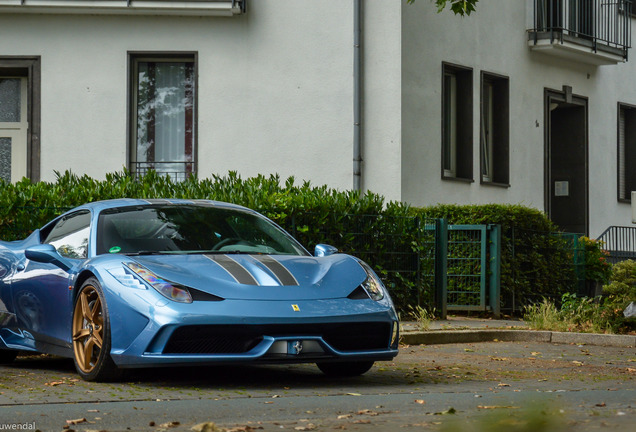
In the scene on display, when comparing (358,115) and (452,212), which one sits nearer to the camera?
(452,212)

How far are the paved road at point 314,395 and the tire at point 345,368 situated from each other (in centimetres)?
7

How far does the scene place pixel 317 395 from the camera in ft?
22.6

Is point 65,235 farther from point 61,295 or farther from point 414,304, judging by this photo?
point 414,304

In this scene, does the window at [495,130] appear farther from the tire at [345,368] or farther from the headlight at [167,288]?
the headlight at [167,288]

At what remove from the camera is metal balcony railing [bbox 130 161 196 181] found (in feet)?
66.4

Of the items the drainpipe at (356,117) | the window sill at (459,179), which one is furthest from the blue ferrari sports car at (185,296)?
the window sill at (459,179)

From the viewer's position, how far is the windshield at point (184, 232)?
802 centimetres

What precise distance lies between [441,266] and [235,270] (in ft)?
27.6

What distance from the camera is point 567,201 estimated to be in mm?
24891

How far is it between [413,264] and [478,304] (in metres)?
2.25

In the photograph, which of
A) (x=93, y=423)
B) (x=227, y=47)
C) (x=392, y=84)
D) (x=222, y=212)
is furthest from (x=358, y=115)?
(x=93, y=423)

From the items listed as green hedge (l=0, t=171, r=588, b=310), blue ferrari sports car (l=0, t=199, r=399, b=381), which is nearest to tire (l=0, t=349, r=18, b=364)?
blue ferrari sports car (l=0, t=199, r=399, b=381)

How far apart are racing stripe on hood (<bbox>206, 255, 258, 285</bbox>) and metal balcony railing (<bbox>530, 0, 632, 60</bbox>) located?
16593mm

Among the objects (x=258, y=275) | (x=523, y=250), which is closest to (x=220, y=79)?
(x=523, y=250)
